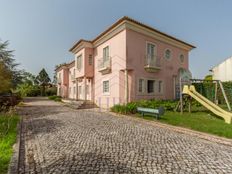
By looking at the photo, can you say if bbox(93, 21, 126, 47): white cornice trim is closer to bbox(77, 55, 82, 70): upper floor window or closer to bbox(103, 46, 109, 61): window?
bbox(103, 46, 109, 61): window

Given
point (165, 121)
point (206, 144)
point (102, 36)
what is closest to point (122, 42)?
point (102, 36)

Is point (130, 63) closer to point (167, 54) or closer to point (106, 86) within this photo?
point (106, 86)

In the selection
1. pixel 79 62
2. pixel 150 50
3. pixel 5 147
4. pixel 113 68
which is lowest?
pixel 5 147

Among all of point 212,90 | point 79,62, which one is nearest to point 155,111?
point 212,90

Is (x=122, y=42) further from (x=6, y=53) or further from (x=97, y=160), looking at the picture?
(x=6, y=53)

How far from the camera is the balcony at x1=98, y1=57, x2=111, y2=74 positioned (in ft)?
64.0

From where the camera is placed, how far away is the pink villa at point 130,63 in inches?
699

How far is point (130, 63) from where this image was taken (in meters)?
17.7

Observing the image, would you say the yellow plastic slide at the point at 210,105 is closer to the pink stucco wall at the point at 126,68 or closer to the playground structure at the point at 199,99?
the playground structure at the point at 199,99

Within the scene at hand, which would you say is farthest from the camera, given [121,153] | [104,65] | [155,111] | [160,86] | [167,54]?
[167,54]

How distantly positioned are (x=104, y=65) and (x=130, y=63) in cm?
349

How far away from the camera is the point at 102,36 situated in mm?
20500

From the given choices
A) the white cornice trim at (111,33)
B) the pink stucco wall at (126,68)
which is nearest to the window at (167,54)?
the pink stucco wall at (126,68)

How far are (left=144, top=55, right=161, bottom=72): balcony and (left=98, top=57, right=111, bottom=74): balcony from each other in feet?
12.0
